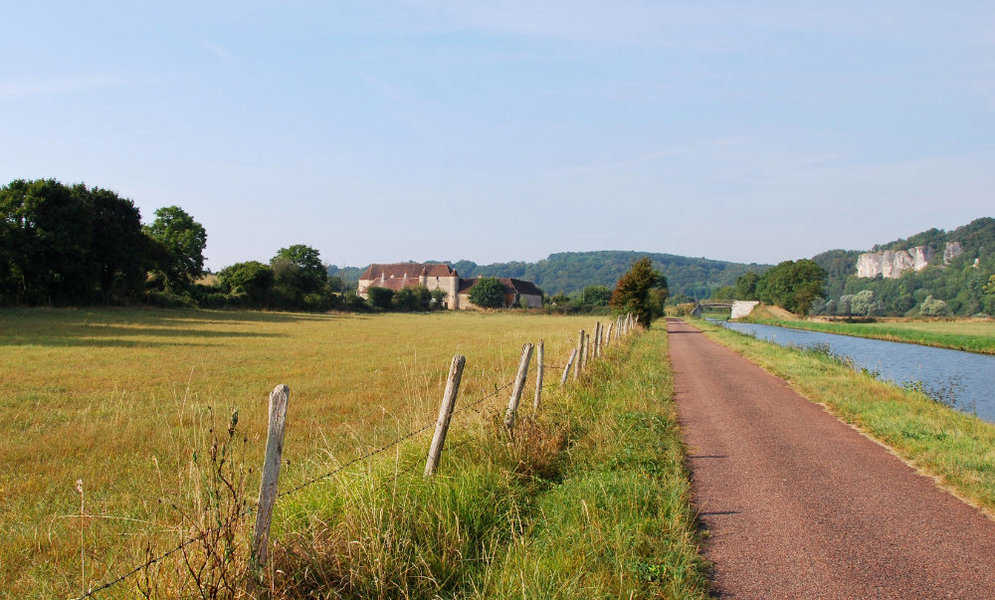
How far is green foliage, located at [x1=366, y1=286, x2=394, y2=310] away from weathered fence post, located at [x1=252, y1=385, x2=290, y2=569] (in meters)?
87.3

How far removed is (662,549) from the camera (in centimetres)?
465

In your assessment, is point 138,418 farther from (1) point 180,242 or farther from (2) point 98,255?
(1) point 180,242

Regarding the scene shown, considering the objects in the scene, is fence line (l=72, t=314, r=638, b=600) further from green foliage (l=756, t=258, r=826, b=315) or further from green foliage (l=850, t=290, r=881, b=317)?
green foliage (l=850, t=290, r=881, b=317)

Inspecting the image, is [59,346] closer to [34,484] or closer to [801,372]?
[34,484]

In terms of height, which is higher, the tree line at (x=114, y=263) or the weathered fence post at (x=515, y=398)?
the tree line at (x=114, y=263)

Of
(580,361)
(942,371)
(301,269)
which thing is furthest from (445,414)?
(301,269)

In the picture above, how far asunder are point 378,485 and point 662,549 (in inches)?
88.0

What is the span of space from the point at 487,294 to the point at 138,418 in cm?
11047

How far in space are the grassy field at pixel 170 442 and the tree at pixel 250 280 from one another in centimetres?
4694

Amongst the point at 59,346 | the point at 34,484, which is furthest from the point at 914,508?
the point at 59,346

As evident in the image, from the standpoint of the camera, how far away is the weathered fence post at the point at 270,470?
3104 millimetres

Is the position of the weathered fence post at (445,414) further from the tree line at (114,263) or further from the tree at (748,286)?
the tree at (748,286)

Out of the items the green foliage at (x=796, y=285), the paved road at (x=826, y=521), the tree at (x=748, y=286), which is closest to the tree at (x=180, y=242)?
the paved road at (x=826, y=521)

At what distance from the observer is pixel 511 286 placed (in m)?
132
